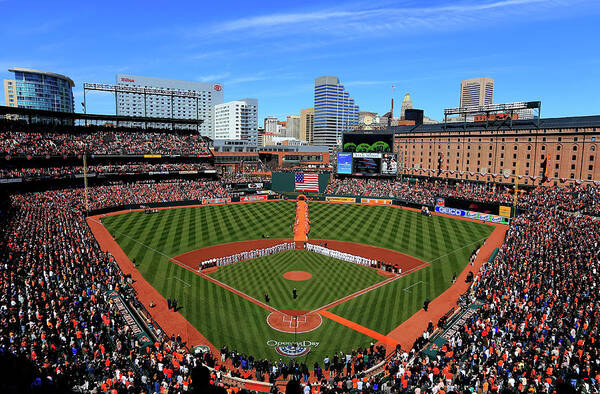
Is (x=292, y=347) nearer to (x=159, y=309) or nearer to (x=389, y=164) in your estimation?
(x=159, y=309)

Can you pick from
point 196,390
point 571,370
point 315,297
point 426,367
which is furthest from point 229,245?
point 196,390

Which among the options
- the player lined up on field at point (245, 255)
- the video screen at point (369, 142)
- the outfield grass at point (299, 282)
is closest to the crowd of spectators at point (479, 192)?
the video screen at point (369, 142)

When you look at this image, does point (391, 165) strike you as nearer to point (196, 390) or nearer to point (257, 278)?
point (257, 278)

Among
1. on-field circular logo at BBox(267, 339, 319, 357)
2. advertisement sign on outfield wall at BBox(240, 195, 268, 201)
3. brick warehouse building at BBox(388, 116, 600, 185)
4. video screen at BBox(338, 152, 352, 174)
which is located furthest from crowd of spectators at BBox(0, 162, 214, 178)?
on-field circular logo at BBox(267, 339, 319, 357)

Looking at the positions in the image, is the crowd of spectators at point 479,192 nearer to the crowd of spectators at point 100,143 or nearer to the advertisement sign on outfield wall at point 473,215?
the advertisement sign on outfield wall at point 473,215

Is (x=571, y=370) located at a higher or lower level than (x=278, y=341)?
higher

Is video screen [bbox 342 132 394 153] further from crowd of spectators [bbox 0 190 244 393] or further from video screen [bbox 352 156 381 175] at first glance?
crowd of spectators [bbox 0 190 244 393]

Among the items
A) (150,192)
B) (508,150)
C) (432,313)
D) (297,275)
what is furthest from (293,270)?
(508,150)

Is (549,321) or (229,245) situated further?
(229,245)
